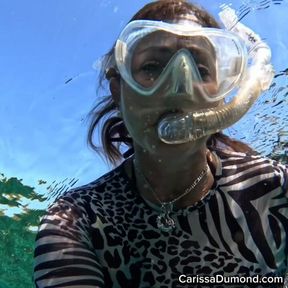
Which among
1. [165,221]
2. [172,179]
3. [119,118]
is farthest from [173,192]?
[119,118]

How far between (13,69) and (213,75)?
19.3ft

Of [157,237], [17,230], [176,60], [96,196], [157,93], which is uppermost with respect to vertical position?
[17,230]

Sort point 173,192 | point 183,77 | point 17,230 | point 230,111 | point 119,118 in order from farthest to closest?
point 17,230
point 119,118
point 173,192
point 230,111
point 183,77

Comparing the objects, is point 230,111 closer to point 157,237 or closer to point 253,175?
point 253,175

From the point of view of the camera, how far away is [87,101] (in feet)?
23.2

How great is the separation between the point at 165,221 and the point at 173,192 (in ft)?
0.66

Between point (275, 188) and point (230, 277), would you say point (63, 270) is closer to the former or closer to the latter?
point (230, 277)

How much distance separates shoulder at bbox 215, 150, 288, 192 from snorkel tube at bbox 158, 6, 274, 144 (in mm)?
301

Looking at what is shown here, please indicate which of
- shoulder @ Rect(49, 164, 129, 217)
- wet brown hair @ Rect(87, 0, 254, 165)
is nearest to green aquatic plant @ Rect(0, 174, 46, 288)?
wet brown hair @ Rect(87, 0, 254, 165)

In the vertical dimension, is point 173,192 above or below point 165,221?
above

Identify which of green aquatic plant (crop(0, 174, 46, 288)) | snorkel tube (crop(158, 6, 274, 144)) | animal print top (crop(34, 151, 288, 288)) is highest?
green aquatic plant (crop(0, 174, 46, 288))

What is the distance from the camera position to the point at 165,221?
2.37 metres

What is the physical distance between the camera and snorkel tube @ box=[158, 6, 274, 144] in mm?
2184

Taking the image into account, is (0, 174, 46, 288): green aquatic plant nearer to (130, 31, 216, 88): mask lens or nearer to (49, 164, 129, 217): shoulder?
(49, 164, 129, 217): shoulder
